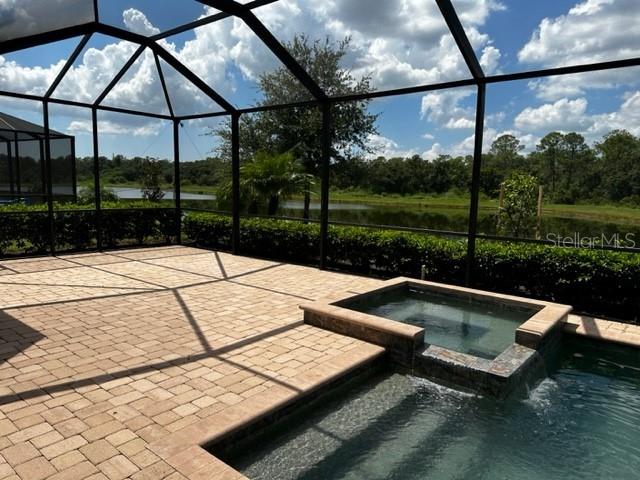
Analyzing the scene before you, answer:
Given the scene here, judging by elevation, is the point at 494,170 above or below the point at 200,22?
below

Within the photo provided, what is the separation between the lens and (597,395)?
3.09m

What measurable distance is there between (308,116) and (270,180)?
392 cm

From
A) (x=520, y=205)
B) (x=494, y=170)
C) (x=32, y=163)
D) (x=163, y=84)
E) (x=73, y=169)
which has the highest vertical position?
(x=163, y=84)

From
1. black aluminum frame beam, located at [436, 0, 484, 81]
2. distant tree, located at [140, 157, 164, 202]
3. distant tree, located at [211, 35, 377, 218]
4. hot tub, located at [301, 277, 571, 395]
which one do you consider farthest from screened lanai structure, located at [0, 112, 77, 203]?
black aluminum frame beam, located at [436, 0, 484, 81]

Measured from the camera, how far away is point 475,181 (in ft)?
16.8

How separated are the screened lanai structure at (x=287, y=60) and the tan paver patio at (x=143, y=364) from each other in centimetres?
242

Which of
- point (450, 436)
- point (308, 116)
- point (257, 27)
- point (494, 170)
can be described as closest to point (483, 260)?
point (450, 436)

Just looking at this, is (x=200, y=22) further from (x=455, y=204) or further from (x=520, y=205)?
(x=455, y=204)

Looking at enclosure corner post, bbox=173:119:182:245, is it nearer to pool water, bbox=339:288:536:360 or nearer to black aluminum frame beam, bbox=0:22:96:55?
black aluminum frame beam, bbox=0:22:96:55

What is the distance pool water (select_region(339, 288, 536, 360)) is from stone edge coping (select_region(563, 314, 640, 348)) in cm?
39

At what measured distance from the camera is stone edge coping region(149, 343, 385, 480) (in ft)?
6.35

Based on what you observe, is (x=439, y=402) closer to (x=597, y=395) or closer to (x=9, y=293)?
(x=597, y=395)

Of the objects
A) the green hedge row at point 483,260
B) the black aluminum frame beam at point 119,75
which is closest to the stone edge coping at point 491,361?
the green hedge row at point 483,260

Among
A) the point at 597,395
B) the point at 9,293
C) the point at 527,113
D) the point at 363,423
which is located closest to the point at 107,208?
the point at 9,293
